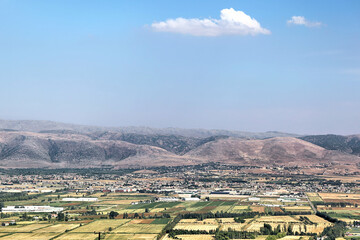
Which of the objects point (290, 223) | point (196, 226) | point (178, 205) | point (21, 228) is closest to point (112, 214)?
point (21, 228)

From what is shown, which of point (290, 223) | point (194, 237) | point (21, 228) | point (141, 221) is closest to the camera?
point (194, 237)

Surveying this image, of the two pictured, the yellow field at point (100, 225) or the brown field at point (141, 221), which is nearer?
the yellow field at point (100, 225)

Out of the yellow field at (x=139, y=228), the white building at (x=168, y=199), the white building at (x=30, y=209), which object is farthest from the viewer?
the white building at (x=168, y=199)

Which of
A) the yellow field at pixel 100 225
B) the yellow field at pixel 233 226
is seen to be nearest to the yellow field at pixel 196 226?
the yellow field at pixel 233 226

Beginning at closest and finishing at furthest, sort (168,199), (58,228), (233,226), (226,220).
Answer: (58,228) < (233,226) < (226,220) < (168,199)

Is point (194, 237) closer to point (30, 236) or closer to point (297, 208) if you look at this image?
point (30, 236)

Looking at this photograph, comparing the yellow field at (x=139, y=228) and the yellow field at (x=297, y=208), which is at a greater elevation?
the yellow field at (x=297, y=208)

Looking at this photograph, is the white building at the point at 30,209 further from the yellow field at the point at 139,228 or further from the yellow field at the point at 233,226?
the yellow field at the point at 233,226
